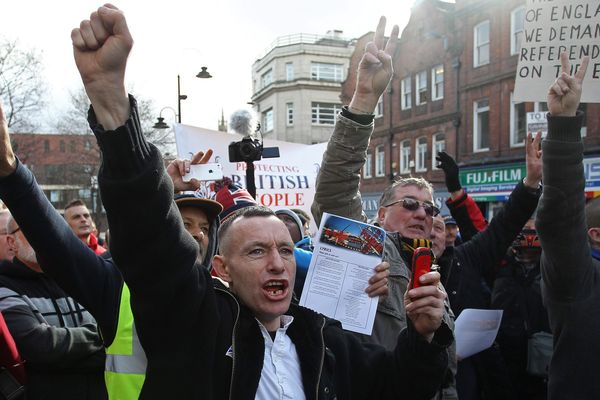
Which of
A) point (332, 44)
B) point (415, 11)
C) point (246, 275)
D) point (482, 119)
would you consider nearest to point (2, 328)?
point (246, 275)

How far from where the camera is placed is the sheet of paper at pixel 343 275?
2.38 metres

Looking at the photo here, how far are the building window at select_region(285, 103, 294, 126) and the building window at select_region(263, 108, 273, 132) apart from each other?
200cm

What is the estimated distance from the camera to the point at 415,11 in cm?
2605

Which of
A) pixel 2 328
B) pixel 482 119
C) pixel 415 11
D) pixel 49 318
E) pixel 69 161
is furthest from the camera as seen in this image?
pixel 69 161

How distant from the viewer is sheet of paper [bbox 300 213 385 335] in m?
2.38

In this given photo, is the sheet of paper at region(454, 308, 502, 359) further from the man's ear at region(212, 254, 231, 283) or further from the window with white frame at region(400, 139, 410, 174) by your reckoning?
the window with white frame at region(400, 139, 410, 174)

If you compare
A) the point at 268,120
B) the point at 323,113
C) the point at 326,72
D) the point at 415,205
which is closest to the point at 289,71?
the point at 326,72

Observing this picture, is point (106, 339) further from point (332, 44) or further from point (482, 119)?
point (332, 44)

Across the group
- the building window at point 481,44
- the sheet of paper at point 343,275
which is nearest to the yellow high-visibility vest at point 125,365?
the sheet of paper at point 343,275

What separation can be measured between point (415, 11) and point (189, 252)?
26.7 m

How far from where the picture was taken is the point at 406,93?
2705cm

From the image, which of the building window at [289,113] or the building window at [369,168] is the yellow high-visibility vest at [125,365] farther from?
the building window at [289,113]

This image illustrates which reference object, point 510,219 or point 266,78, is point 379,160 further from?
point 266,78

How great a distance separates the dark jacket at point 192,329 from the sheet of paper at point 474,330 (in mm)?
1748
